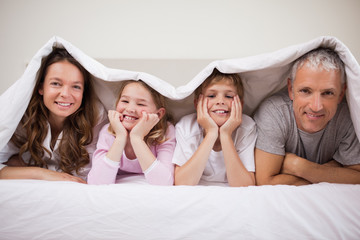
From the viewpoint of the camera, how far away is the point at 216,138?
2.89 ft

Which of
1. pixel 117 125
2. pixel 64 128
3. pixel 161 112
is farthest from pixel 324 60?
pixel 64 128

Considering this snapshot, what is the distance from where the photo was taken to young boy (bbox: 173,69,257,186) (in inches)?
33.8

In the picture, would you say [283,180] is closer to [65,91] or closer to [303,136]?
[303,136]

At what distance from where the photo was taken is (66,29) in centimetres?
149

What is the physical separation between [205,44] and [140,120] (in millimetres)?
770

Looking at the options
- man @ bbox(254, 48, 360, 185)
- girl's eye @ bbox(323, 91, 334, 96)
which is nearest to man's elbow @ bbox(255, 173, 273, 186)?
man @ bbox(254, 48, 360, 185)

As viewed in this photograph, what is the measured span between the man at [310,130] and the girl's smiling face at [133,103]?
0.45 metres

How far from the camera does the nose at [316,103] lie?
0.79 metres

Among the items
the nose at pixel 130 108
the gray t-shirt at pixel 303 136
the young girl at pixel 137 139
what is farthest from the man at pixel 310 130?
the nose at pixel 130 108

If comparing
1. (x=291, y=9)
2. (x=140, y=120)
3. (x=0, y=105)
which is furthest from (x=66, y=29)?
(x=291, y=9)

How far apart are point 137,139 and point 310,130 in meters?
0.62

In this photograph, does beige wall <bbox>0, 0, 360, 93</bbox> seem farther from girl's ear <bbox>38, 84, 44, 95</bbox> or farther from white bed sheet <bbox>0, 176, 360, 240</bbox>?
white bed sheet <bbox>0, 176, 360, 240</bbox>

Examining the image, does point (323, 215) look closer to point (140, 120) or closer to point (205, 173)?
point (205, 173)

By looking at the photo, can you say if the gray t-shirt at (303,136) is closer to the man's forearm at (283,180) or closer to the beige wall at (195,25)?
the man's forearm at (283,180)
